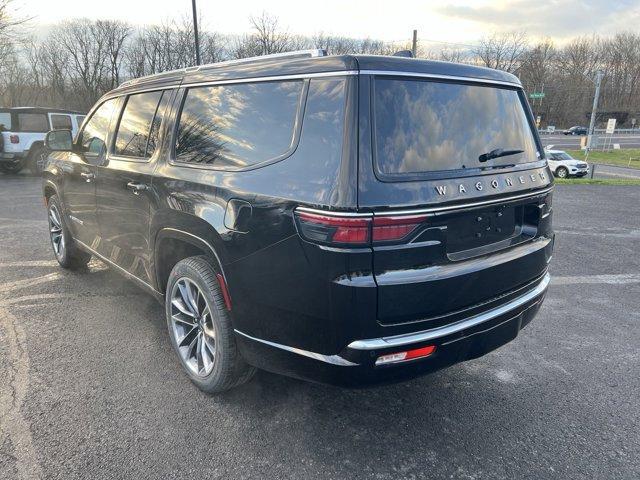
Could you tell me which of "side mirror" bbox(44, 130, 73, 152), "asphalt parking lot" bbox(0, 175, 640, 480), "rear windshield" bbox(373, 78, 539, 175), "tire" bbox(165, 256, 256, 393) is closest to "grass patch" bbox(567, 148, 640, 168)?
"asphalt parking lot" bbox(0, 175, 640, 480)

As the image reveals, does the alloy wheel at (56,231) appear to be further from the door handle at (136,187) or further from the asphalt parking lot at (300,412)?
the door handle at (136,187)

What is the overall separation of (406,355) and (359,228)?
2.13 ft

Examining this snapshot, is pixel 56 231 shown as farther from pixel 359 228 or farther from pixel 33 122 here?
pixel 33 122

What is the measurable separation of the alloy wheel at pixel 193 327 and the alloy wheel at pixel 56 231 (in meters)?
2.62

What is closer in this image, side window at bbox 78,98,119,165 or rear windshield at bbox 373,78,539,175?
rear windshield at bbox 373,78,539,175

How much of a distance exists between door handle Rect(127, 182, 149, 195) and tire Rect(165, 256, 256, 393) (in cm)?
61

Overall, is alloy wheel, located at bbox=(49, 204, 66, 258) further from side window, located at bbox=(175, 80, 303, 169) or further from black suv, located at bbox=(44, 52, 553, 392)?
side window, located at bbox=(175, 80, 303, 169)

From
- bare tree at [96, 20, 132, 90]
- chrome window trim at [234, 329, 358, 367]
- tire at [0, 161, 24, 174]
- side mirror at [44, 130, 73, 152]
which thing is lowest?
tire at [0, 161, 24, 174]

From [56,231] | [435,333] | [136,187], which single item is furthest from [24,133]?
[435,333]

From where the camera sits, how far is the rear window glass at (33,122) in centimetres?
1388

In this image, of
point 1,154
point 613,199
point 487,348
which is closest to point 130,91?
point 487,348

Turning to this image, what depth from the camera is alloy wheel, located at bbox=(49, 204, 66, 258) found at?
16.6 ft

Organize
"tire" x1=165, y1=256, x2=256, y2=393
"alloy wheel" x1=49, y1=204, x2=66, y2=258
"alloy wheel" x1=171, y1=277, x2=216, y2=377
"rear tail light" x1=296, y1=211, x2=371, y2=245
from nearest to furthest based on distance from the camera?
"rear tail light" x1=296, y1=211, x2=371, y2=245, "tire" x1=165, y1=256, x2=256, y2=393, "alloy wheel" x1=171, y1=277, x2=216, y2=377, "alloy wheel" x1=49, y1=204, x2=66, y2=258

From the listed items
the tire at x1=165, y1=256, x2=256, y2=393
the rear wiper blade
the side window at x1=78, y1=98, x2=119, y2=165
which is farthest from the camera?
the side window at x1=78, y1=98, x2=119, y2=165
